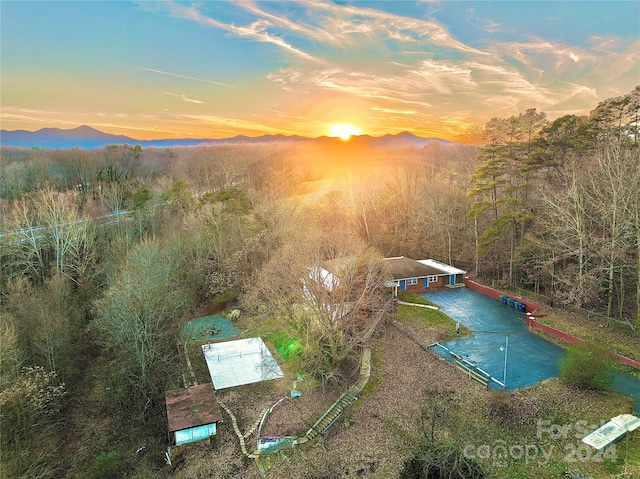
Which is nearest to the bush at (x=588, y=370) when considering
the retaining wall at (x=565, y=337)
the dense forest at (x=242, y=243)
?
the retaining wall at (x=565, y=337)

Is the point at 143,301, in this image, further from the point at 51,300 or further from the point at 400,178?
the point at 400,178

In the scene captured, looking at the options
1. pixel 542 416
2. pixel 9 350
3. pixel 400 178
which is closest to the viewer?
pixel 542 416

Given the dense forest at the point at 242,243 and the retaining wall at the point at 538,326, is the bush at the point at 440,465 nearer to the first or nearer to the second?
the dense forest at the point at 242,243

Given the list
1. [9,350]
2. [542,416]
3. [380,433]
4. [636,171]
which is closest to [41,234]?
[9,350]

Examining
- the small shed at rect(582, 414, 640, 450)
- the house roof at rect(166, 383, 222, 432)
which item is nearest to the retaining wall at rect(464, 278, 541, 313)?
the small shed at rect(582, 414, 640, 450)

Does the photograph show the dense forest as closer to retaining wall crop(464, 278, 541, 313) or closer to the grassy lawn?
retaining wall crop(464, 278, 541, 313)
